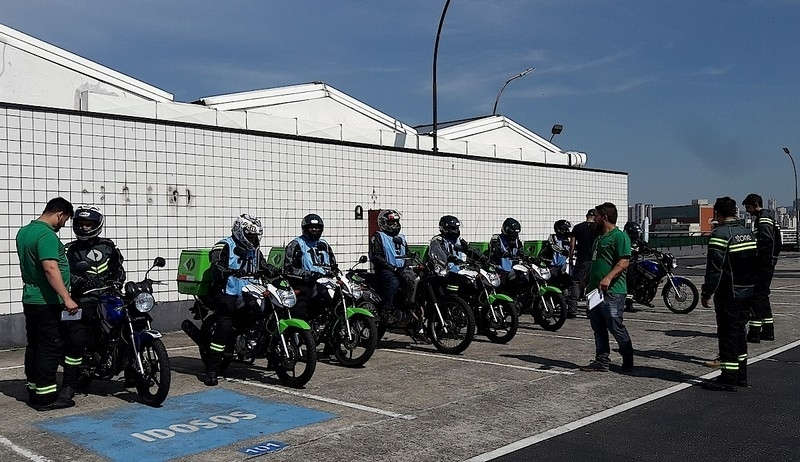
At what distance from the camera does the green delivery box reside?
8.62 meters

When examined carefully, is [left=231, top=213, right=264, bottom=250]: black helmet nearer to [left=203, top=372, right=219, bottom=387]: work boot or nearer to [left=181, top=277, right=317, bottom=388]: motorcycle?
[left=181, top=277, right=317, bottom=388]: motorcycle

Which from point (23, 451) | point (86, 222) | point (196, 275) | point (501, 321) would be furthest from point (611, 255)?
point (23, 451)

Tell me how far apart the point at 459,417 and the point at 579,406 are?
120 cm

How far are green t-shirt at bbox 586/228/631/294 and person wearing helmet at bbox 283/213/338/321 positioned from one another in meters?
3.11

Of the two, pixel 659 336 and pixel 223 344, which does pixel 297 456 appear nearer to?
pixel 223 344

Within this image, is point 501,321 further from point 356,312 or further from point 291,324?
point 291,324

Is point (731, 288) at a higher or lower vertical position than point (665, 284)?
higher

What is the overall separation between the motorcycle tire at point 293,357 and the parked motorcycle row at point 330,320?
11 millimetres

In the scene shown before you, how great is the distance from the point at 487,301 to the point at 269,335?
355cm

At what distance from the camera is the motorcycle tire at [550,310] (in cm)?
1202

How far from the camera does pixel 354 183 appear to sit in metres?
15.0

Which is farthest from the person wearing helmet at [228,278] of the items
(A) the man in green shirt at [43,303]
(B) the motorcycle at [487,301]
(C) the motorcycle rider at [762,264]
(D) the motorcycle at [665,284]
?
(D) the motorcycle at [665,284]

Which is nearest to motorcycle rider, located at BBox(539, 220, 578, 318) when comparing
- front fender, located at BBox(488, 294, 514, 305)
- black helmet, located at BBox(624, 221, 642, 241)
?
black helmet, located at BBox(624, 221, 642, 241)

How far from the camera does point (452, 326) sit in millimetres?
9922
